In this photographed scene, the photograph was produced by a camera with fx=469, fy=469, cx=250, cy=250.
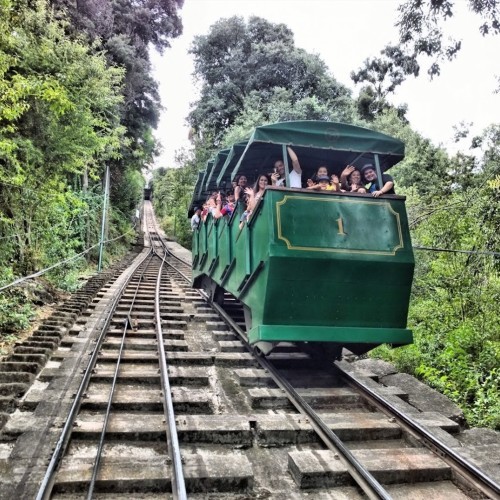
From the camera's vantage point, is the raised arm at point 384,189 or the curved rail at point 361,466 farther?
the raised arm at point 384,189

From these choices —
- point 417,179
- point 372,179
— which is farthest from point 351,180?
point 417,179

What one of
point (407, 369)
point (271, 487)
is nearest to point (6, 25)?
point (271, 487)

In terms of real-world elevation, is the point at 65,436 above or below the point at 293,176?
below

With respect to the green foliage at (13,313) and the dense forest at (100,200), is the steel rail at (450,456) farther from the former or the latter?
the green foliage at (13,313)

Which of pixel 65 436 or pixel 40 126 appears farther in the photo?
pixel 40 126

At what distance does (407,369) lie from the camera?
6.63 metres

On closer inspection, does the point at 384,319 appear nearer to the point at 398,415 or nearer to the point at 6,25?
the point at 398,415

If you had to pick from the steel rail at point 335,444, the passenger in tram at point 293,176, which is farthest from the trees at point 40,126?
the steel rail at point 335,444

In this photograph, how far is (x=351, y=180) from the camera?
5.73 metres

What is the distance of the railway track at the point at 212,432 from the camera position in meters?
3.02

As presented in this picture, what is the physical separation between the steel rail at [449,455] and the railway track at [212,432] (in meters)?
0.02

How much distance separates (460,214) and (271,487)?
6118mm

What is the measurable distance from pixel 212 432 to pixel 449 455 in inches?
70.1

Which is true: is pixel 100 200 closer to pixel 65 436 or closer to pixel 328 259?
pixel 328 259
